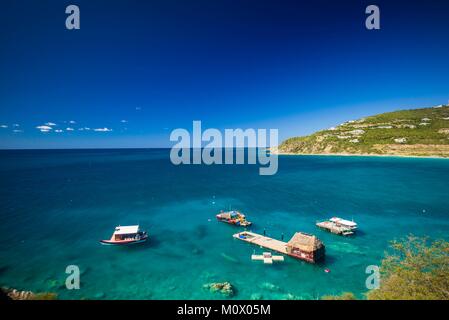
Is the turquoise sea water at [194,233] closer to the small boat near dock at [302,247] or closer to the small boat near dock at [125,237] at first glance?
the small boat near dock at [302,247]

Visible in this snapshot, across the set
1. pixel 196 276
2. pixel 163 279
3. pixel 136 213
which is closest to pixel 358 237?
pixel 196 276

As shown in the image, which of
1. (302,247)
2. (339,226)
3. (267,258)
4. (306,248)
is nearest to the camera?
(306,248)

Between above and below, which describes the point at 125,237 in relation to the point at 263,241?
above

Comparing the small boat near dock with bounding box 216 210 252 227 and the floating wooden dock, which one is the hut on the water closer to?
the floating wooden dock

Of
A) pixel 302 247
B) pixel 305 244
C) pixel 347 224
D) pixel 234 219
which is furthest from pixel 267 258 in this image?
pixel 347 224

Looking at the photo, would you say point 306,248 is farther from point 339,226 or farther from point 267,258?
point 339,226

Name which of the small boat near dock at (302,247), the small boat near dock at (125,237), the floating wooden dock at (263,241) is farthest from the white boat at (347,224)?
the small boat near dock at (125,237)
